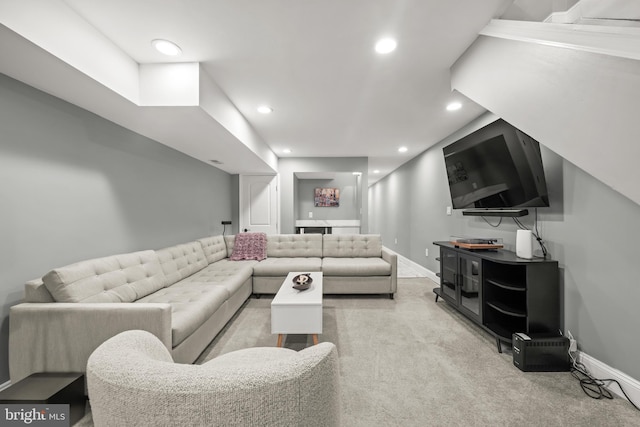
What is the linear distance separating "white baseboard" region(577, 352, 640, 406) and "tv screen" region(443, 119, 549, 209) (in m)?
1.17

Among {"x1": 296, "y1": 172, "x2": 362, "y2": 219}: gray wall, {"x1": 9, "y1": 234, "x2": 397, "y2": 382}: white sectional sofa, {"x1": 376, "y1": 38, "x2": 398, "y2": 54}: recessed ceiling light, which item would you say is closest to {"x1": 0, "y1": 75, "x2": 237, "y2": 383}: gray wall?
{"x1": 9, "y1": 234, "x2": 397, "y2": 382}: white sectional sofa

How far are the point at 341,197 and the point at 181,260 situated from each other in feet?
15.8

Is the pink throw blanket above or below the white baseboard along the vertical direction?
above

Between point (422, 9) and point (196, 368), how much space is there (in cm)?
200

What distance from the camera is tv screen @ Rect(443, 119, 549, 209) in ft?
7.00

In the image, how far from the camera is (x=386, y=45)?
5.86 ft

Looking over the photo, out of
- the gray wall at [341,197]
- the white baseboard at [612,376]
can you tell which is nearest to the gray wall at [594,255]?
the white baseboard at [612,376]

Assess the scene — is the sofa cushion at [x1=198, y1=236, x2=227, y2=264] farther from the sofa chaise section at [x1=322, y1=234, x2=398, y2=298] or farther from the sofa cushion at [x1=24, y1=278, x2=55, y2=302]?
the sofa cushion at [x1=24, y1=278, x2=55, y2=302]

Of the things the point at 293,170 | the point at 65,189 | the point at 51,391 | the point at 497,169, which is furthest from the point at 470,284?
the point at 293,170

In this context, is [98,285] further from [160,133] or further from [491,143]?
Answer: [491,143]

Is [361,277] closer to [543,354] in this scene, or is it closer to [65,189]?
[543,354]

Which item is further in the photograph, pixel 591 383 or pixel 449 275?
pixel 449 275

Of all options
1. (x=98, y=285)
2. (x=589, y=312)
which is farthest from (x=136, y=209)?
(x=589, y=312)

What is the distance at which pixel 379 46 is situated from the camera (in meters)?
1.80
